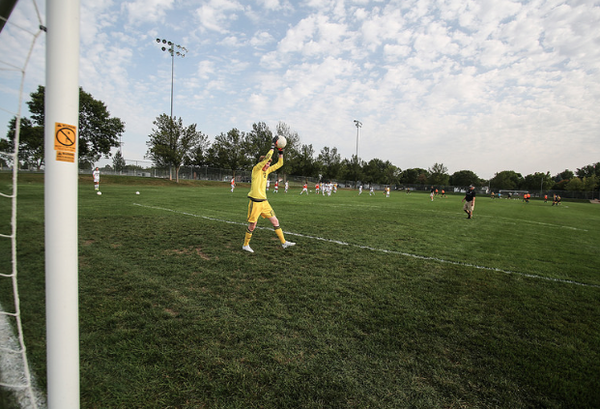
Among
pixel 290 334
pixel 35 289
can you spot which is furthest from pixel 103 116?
pixel 290 334

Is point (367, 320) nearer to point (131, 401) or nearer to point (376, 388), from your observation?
point (376, 388)

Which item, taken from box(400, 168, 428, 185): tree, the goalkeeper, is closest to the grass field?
the goalkeeper

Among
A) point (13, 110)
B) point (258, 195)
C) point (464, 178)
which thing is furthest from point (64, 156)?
point (464, 178)

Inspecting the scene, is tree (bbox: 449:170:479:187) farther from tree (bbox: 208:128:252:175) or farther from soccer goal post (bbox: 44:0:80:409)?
soccer goal post (bbox: 44:0:80:409)

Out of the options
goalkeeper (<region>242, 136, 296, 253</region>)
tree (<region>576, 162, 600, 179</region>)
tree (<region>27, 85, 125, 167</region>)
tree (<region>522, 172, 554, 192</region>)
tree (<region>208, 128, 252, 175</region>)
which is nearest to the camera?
goalkeeper (<region>242, 136, 296, 253</region>)

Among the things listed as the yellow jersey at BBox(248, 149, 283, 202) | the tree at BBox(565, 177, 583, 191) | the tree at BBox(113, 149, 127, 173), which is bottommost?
the yellow jersey at BBox(248, 149, 283, 202)

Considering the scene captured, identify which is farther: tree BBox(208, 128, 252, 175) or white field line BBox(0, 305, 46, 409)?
tree BBox(208, 128, 252, 175)

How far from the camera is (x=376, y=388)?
6.90ft

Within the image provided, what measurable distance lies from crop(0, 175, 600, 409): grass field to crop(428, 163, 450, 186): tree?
355 feet

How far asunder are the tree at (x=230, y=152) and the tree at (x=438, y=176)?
77556 millimetres

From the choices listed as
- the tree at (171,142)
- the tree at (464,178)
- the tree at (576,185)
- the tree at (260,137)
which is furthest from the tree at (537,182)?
the tree at (171,142)

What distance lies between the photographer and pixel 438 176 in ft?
343

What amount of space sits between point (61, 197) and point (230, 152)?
5360 cm

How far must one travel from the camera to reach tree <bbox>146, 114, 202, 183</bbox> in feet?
134
